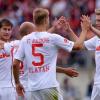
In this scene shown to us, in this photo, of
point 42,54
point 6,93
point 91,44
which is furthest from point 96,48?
point 6,93

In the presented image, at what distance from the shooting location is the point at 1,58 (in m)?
11.2

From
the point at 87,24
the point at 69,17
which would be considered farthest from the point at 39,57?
the point at 69,17

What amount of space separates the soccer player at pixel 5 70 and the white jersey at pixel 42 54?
80 centimetres

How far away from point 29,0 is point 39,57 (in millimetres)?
14988

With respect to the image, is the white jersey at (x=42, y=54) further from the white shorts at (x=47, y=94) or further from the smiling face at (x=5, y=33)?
the smiling face at (x=5, y=33)

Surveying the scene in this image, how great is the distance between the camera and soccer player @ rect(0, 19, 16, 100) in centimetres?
1125

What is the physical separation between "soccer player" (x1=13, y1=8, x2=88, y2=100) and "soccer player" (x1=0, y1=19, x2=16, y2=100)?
28.5 inches

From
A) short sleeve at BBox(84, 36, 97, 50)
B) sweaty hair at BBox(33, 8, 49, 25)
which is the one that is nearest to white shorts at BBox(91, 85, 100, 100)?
short sleeve at BBox(84, 36, 97, 50)

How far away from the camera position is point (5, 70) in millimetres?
11250

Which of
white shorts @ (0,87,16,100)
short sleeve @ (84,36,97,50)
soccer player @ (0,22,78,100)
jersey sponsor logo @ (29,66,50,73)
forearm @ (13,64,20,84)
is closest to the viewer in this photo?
jersey sponsor logo @ (29,66,50,73)

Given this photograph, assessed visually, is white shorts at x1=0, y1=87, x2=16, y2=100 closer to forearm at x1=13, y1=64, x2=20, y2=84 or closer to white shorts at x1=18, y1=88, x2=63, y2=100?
forearm at x1=13, y1=64, x2=20, y2=84

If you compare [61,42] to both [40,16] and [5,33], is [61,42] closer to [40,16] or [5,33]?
[40,16]

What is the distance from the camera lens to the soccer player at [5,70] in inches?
443

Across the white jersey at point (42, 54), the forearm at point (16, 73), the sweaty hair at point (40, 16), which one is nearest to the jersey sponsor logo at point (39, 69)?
the white jersey at point (42, 54)
